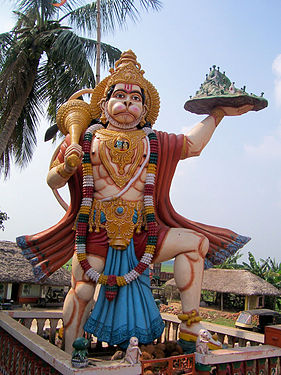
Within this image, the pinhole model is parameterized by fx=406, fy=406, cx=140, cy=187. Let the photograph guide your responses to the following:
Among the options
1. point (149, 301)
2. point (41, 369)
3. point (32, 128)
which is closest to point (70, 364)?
point (41, 369)

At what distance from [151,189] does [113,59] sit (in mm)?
6505

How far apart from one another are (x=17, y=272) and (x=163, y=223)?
43.4 ft

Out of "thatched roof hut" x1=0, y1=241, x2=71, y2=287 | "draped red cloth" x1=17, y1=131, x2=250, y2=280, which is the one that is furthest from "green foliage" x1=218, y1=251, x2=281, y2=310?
"draped red cloth" x1=17, y1=131, x2=250, y2=280

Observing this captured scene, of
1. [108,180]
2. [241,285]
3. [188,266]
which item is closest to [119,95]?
[108,180]

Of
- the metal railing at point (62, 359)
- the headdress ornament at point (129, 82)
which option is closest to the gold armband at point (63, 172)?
the headdress ornament at point (129, 82)

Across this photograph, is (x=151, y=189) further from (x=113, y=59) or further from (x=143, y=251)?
(x=113, y=59)

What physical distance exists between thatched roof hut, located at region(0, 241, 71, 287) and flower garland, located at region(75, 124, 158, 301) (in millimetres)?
12195

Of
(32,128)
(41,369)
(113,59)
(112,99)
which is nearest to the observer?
(41,369)

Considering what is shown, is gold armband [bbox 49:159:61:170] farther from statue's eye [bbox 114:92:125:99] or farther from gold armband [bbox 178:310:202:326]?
gold armband [bbox 178:310:202:326]

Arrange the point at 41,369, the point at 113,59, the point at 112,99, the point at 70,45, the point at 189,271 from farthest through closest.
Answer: the point at 113,59
the point at 70,45
the point at 112,99
the point at 189,271
the point at 41,369

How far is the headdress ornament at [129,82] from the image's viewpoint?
518 centimetres

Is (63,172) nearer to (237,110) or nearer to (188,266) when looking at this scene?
(188,266)

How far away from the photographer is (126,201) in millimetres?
4793

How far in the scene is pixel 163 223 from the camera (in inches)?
205
